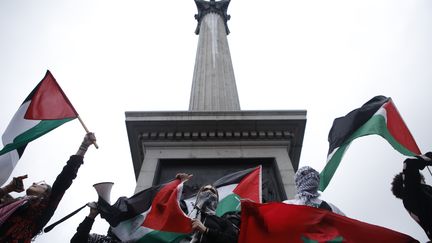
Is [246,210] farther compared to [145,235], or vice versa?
[145,235]

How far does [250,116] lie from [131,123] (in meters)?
3.10

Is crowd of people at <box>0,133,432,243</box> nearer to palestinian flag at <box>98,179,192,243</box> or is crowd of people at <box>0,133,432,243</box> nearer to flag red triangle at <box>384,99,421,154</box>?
palestinian flag at <box>98,179,192,243</box>

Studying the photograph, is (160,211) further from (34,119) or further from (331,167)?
(34,119)

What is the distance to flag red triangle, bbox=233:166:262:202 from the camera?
20.3 ft

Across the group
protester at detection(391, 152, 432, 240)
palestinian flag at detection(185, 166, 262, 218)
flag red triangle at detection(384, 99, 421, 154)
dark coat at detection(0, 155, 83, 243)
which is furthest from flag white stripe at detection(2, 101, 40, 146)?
flag red triangle at detection(384, 99, 421, 154)

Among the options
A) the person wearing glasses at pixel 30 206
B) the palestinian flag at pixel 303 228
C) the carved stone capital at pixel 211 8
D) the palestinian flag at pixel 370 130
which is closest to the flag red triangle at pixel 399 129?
the palestinian flag at pixel 370 130

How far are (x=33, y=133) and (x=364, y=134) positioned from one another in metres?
5.95

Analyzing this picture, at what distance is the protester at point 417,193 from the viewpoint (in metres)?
4.07

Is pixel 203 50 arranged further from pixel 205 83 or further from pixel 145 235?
pixel 145 235

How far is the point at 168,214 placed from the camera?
5.03 m

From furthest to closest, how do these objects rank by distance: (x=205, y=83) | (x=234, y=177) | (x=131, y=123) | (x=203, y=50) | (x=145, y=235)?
(x=203, y=50), (x=205, y=83), (x=131, y=123), (x=234, y=177), (x=145, y=235)

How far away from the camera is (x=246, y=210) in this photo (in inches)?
172

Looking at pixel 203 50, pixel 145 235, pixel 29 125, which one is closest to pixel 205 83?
pixel 203 50

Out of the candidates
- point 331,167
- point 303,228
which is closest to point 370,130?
point 331,167
